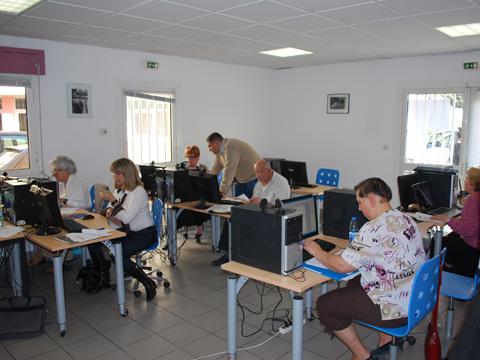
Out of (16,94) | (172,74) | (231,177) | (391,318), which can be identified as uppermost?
(172,74)

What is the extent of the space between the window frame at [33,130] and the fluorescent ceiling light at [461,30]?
4.89m

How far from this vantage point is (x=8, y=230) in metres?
3.69

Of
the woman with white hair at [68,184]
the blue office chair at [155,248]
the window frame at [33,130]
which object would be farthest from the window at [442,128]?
the window frame at [33,130]

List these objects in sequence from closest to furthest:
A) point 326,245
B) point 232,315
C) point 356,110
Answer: point 232,315
point 326,245
point 356,110

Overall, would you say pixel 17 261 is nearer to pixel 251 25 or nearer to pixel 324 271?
pixel 324 271

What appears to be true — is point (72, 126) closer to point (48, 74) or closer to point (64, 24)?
point (48, 74)

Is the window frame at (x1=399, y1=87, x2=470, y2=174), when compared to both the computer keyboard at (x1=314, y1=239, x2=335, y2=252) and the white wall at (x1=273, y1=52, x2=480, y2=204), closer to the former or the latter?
the white wall at (x1=273, y1=52, x2=480, y2=204)

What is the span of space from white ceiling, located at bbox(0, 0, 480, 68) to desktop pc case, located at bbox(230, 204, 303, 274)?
6.69 ft

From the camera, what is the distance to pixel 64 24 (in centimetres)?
456

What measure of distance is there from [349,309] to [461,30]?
12.6 ft

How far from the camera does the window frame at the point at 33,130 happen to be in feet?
17.7

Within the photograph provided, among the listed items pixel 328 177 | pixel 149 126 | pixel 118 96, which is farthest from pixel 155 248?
pixel 328 177

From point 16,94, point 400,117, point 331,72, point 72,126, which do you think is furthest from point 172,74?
point 400,117

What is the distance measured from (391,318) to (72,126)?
4827 millimetres
